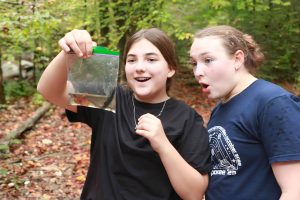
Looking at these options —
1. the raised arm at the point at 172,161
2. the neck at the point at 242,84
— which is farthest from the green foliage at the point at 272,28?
the raised arm at the point at 172,161

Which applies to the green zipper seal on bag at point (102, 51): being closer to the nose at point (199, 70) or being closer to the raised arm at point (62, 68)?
the raised arm at point (62, 68)

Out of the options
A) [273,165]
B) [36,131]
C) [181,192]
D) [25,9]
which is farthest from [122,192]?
[36,131]

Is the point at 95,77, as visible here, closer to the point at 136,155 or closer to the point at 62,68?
the point at 62,68

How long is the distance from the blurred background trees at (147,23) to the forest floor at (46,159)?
72.5 inches

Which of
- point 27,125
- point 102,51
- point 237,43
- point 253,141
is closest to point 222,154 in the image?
point 253,141

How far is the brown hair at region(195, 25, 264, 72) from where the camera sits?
2.11 m

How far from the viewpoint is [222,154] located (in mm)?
2094

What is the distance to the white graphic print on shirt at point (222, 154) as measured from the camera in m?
2.01

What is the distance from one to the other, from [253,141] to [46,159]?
4.73 metres

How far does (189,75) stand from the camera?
522 inches

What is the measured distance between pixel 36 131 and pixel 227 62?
662 cm

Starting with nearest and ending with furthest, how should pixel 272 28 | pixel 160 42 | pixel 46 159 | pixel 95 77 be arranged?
1. pixel 95 77
2. pixel 160 42
3. pixel 46 159
4. pixel 272 28

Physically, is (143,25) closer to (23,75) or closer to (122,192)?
(122,192)

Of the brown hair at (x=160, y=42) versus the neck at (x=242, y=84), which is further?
the brown hair at (x=160, y=42)
